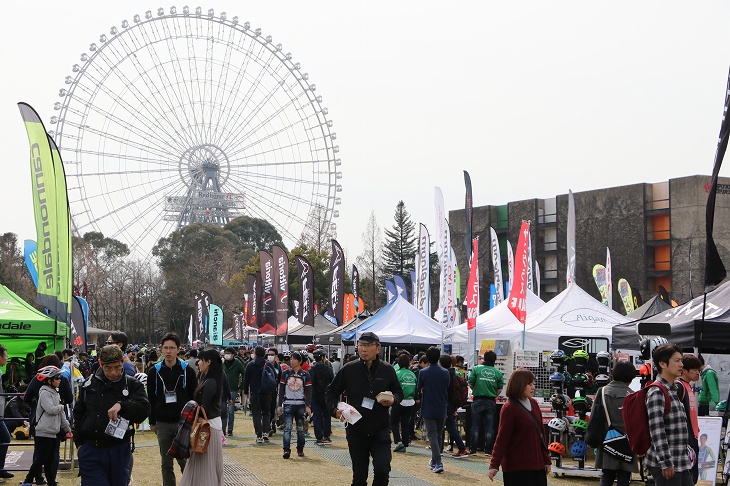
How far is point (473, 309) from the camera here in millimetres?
20438

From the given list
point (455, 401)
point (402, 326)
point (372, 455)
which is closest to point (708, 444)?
point (372, 455)

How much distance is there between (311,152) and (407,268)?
873 inches

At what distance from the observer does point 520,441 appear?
6801mm

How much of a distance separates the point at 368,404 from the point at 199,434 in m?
1.47

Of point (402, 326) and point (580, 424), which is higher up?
point (402, 326)

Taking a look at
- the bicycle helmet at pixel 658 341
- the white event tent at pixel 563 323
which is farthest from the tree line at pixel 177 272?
the bicycle helmet at pixel 658 341

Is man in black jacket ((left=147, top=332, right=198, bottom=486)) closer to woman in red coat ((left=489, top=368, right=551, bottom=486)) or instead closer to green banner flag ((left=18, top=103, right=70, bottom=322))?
woman in red coat ((left=489, top=368, right=551, bottom=486))

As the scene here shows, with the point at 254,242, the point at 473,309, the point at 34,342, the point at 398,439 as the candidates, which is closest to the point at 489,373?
the point at 398,439

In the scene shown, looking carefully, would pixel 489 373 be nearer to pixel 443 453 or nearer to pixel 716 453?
pixel 443 453

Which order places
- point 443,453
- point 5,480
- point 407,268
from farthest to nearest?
1. point 407,268
2. point 443,453
3. point 5,480

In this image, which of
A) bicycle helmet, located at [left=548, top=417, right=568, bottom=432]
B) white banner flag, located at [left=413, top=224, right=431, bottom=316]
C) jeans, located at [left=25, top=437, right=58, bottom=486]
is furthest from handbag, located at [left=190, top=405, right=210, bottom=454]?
white banner flag, located at [left=413, top=224, right=431, bottom=316]

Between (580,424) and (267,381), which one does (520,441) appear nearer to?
(580,424)

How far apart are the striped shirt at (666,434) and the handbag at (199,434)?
3296mm

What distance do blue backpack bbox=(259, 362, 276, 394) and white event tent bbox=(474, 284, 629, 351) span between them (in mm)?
5823
